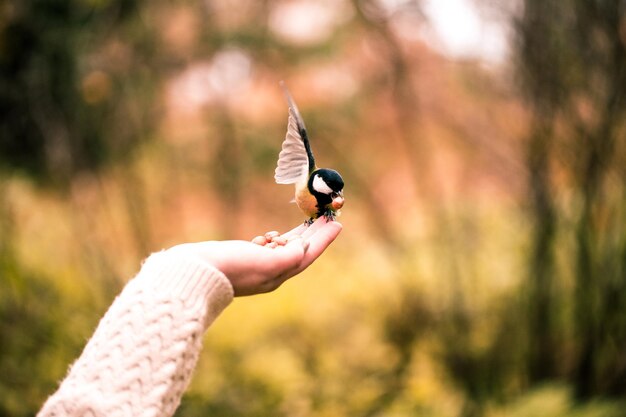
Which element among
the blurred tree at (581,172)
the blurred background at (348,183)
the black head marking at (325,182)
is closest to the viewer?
the black head marking at (325,182)

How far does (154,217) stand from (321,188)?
3.89 meters

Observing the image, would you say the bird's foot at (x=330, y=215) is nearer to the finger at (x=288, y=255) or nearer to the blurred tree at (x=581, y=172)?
the finger at (x=288, y=255)

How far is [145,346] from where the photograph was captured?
2.07ft

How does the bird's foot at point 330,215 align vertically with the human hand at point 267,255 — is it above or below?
above

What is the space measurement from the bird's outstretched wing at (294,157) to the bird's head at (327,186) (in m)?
0.02

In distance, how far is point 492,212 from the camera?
4.84 meters

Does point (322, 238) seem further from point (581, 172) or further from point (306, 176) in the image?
point (581, 172)

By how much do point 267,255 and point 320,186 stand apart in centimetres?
11

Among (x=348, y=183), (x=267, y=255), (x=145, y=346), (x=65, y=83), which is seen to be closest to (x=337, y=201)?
(x=267, y=255)

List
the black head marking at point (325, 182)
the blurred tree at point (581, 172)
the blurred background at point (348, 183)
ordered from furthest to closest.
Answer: the blurred background at point (348, 183)
the blurred tree at point (581, 172)
the black head marking at point (325, 182)

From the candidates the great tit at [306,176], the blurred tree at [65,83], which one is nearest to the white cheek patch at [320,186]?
the great tit at [306,176]

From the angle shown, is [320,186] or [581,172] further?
[581,172]

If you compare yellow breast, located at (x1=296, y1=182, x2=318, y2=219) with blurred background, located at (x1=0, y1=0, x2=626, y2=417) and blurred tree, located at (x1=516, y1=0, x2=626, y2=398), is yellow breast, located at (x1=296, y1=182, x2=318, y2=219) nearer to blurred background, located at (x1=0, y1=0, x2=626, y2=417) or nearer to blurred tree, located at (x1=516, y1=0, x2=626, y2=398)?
blurred background, located at (x1=0, y1=0, x2=626, y2=417)

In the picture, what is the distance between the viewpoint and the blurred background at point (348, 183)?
2145 millimetres
